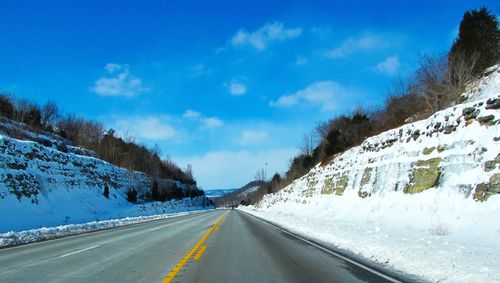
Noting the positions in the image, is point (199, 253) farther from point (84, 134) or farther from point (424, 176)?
point (84, 134)

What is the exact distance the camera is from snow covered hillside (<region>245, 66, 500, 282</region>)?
395 inches

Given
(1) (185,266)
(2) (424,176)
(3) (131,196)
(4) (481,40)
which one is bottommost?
(1) (185,266)

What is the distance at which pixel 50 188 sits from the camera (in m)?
39.8

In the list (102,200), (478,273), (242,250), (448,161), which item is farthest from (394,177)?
(102,200)

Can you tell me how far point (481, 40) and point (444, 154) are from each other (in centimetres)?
1701

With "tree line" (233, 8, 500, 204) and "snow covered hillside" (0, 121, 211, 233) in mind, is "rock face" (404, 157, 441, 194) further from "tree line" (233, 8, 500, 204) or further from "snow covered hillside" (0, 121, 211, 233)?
"snow covered hillside" (0, 121, 211, 233)

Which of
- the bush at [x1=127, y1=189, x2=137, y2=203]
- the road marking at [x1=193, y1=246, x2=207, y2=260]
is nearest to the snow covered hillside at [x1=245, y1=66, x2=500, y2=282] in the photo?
the road marking at [x1=193, y1=246, x2=207, y2=260]

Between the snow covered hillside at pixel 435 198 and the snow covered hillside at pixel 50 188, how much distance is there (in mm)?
20824

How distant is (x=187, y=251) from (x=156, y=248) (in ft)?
5.12

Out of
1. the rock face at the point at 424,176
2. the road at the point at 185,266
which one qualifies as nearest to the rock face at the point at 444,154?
the rock face at the point at 424,176

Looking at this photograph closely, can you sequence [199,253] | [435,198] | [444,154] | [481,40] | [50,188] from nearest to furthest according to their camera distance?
[199,253] < [435,198] < [444,154] < [481,40] < [50,188]

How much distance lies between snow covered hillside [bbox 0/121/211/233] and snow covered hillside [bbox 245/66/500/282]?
68.3 feet

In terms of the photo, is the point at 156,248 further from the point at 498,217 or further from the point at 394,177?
the point at 394,177

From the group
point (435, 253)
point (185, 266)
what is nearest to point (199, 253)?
point (185, 266)
